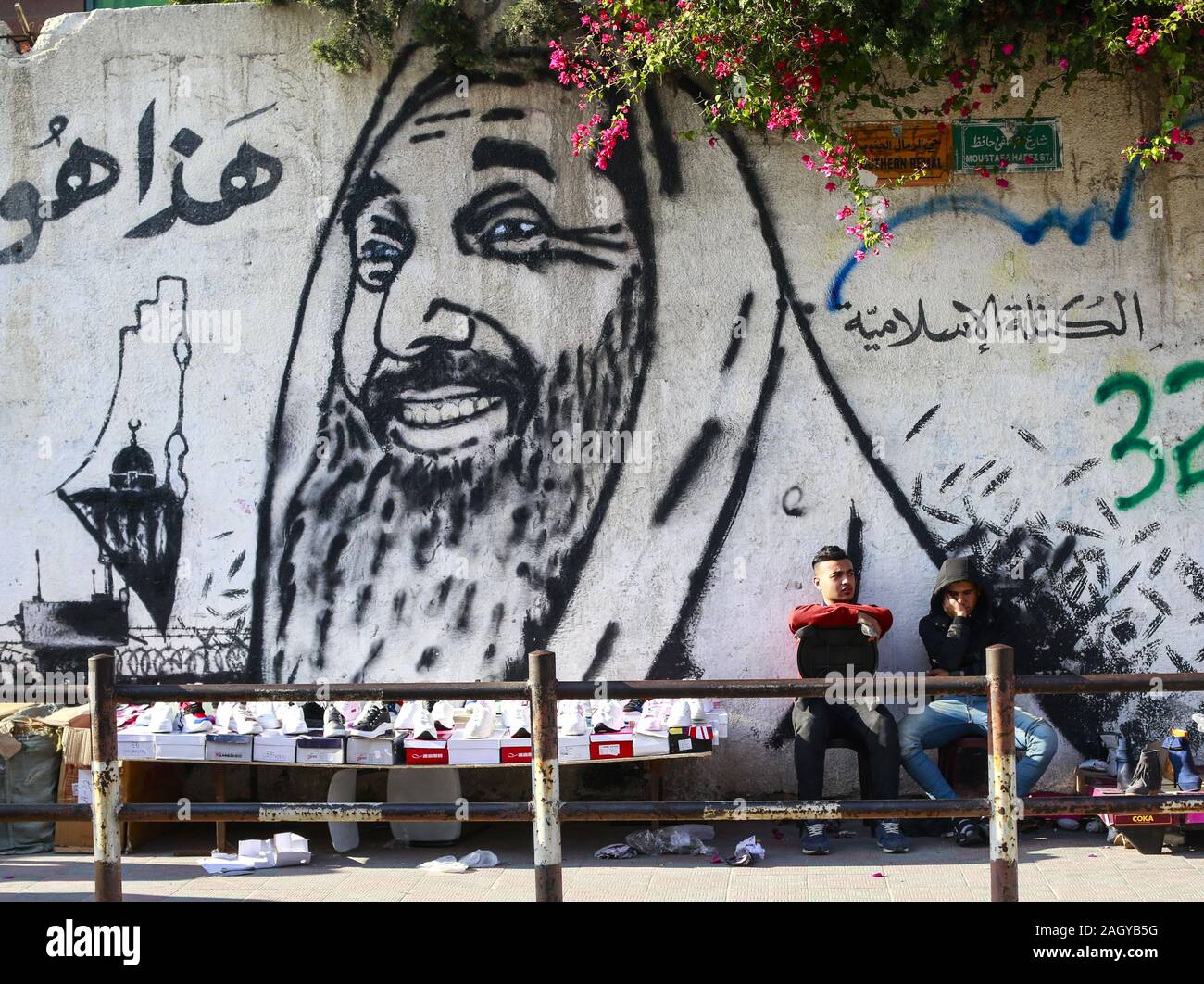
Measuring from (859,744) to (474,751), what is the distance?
6.11ft

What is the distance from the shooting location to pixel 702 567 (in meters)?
6.73

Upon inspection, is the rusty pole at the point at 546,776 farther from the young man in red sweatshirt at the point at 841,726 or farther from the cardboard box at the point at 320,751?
the cardboard box at the point at 320,751

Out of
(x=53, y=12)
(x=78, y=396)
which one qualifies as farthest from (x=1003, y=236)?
(x=53, y=12)

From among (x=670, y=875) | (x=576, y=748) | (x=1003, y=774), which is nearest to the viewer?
(x=1003, y=774)

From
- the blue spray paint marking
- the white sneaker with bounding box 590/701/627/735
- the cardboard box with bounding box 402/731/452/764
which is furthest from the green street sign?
the cardboard box with bounding box 402/731/452/764

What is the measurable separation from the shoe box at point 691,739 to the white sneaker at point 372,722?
54.4 inches

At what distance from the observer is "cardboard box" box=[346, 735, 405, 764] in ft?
20.4

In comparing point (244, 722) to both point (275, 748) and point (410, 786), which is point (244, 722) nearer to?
point (275, 748)

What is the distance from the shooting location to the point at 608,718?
636cm

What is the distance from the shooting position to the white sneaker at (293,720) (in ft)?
21.0

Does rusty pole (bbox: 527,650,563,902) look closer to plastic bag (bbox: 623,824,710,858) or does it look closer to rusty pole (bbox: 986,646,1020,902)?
rusty pole (bbox: 986,646,1020,902)

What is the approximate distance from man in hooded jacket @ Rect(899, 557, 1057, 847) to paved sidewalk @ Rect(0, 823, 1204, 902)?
34cm

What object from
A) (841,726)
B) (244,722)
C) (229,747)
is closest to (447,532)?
(244,722)
